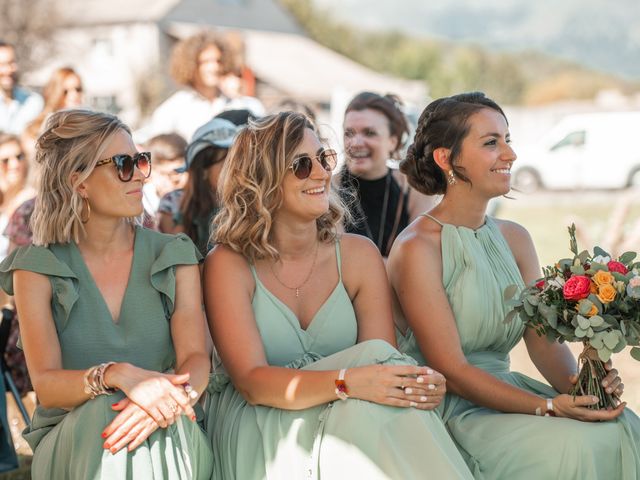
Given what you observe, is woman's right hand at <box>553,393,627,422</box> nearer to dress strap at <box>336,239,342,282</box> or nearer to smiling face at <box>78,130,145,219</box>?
dress strap at <box>336,239,342,282</box>

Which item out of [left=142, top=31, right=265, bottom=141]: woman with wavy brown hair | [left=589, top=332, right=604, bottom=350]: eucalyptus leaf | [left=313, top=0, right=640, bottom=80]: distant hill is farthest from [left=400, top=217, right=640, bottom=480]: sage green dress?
[left=313, top=0, right=640, bottom=80]: distant hill

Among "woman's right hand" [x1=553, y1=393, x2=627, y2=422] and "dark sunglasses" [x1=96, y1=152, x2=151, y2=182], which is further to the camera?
"dark sunglasses" [x1=96, y1=152, x2=151, y2=182]

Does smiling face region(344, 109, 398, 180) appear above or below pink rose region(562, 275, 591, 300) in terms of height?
above

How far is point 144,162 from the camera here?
13.0ft

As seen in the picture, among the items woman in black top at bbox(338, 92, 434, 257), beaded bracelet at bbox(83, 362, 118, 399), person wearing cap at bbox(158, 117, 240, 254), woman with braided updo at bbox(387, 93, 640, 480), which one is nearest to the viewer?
beaded bracelet at bbox(83, 362, 118, 399)

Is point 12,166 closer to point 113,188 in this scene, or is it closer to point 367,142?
point 367,142

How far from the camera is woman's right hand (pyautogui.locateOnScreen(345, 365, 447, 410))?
3.53 meters

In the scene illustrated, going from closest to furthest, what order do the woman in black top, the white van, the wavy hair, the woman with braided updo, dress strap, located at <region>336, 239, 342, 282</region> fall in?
the woman with braided updo
dress strap, located at <region>336, 239, 342, 282</region>
the woman in black top
the wavy hair
the white van

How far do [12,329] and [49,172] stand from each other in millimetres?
1834

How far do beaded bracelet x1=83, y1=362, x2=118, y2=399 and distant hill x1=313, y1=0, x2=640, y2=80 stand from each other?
300 feet

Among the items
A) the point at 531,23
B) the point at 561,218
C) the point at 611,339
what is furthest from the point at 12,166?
the point at 531,23

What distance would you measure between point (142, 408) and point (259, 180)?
112cm

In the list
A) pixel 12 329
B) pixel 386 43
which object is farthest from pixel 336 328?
pixel 386 43

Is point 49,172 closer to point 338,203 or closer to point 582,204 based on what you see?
point 338,203
